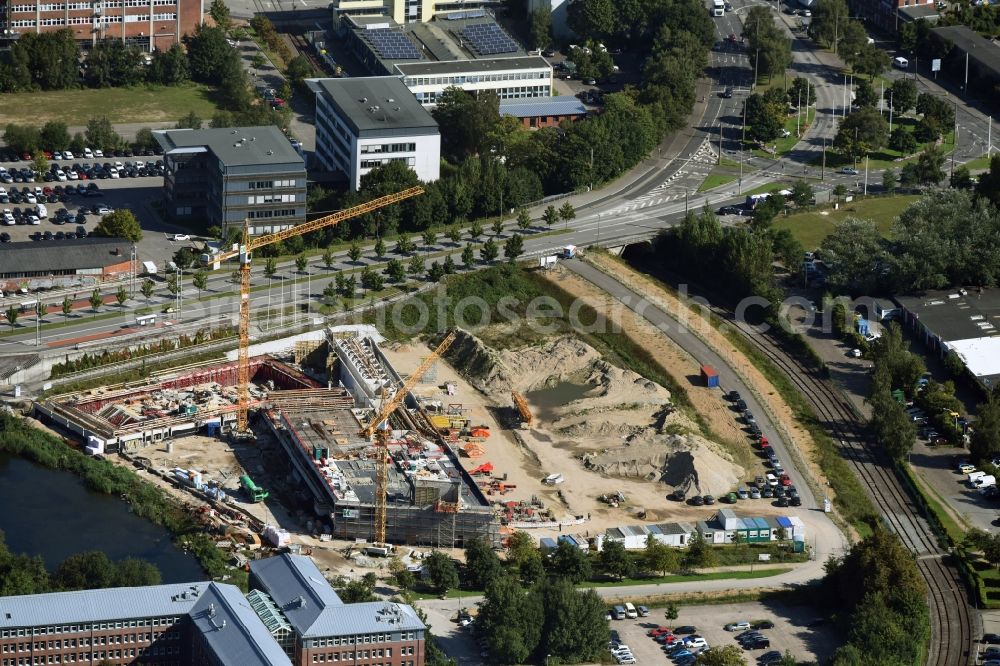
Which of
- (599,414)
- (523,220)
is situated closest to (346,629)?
(599,414)

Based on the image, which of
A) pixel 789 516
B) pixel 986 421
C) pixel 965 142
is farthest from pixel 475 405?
pixel 965 142

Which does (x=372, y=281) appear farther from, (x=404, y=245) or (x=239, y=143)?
(x=239, y=143)

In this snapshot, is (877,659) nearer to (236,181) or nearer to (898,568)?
(898,568)

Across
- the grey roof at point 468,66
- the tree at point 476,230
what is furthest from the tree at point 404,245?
the grey roof at point 468,66

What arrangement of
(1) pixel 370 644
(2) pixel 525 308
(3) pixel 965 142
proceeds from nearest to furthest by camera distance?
(1) pixel 370 644
(2) pixel 525 308
(3) pixel 965 142

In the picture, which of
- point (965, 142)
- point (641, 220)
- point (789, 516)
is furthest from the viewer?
point (965, 142)

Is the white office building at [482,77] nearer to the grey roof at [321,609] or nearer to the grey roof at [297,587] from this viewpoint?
the grey roof at [297,587]

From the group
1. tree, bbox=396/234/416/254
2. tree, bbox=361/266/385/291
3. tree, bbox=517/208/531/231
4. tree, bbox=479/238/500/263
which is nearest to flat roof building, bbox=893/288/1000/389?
tree, bbox=517/208/531/231
